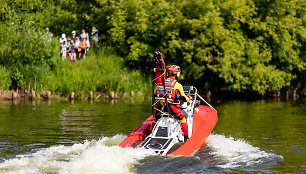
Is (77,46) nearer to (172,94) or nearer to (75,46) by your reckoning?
(75,46)

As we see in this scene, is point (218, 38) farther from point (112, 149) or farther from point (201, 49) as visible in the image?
point (112, 149)

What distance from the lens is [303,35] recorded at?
114ft

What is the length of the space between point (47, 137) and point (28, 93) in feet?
45.2

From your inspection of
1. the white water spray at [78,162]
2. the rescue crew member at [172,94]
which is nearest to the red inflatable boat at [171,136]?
the rescue crew member at [172,94]

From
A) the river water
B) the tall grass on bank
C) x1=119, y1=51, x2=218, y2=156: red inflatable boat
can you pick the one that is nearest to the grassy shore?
the tall grass on bank

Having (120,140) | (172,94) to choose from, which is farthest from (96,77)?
(172,94)

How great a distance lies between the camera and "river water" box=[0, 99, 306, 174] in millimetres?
10234

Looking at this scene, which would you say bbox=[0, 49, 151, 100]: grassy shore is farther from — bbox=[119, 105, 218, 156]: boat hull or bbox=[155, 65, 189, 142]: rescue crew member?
bbox=[155, 65, 189, 142]: rescue crew member

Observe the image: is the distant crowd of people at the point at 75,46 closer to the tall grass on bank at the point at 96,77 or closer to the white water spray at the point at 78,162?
the tall grass on bank at the point at 96,77

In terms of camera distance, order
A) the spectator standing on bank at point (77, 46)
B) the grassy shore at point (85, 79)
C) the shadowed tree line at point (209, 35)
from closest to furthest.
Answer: the grassy shore at point (85, 79), the spectator standing on bank at point (77, 46), the shadowed tree line at point (209, 35)

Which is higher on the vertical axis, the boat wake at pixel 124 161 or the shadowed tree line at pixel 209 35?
the shadowed tree line at pixel 209 35

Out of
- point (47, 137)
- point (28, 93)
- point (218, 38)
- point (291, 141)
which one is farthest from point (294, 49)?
point (47, 137)

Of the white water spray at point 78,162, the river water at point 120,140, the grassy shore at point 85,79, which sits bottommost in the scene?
the river water at point 120,140

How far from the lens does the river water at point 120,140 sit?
10.2 metres
